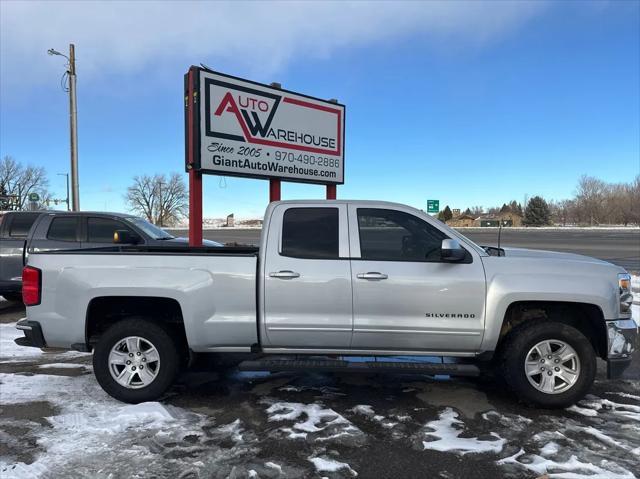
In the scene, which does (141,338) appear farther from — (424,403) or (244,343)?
(424,403)

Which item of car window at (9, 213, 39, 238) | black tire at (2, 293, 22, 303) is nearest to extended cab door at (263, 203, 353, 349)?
car window at (9, 213, 39, 238)

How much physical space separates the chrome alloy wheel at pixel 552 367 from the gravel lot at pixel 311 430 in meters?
0.25

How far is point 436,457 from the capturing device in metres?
3.46

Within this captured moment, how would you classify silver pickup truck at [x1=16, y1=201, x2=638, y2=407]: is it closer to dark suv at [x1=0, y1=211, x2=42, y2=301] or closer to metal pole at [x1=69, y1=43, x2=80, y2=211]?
dark suv at [x1=0, y1=211, x2=42, y2=301]

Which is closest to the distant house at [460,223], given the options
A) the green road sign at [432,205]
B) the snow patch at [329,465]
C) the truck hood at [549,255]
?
the green road sign at [432,205]

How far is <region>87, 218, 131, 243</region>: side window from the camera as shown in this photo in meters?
8.46

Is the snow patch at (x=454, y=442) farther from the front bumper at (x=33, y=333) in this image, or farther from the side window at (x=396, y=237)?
the front bumper at (x=33, y=333)

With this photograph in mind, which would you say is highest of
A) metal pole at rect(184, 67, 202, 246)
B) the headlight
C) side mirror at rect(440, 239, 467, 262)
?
metal pole at rect(184, 67, 202, 246)

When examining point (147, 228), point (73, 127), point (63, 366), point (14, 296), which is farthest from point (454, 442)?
point (73, 127)

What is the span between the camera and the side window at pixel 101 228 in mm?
8461

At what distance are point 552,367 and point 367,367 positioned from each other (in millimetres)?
1657

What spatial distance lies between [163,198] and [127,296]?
9437 centimetres

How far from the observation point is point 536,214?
276 feet

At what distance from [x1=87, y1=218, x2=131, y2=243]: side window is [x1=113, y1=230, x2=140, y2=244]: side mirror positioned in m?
0.12
